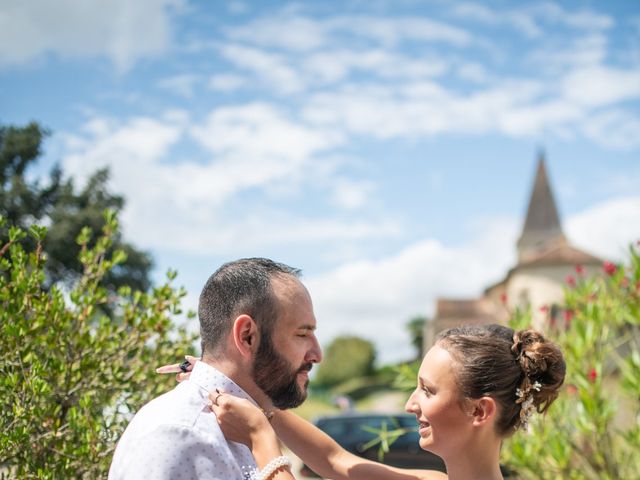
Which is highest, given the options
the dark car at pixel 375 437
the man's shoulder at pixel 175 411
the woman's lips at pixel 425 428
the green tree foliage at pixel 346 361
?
the man's shoulder at pixel 175 411

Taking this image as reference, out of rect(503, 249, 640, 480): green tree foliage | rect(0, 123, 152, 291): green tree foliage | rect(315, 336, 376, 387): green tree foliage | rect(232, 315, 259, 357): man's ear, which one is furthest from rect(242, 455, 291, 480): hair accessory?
rect(315, 336, 376, 387): green tree foliage

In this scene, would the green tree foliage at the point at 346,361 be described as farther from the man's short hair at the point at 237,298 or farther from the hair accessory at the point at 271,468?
the hair accessory at the point at 271,468

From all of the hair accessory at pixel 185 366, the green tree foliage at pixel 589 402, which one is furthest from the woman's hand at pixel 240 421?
the green tree foliage at pixel 589 402

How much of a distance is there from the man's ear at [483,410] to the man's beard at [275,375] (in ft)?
2.74

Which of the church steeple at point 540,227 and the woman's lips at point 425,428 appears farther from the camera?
the church steeple at point 540,227

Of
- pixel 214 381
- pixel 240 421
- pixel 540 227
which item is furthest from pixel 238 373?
pixel 540 227

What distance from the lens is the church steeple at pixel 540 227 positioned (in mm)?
74812

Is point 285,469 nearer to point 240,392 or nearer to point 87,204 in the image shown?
point 240,392

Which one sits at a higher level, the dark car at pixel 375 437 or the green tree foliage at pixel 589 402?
the green tree foliage at pixel 589 402

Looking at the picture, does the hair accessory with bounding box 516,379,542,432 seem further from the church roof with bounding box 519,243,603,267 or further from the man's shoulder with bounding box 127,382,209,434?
the church roof with bounding box 519,243,603,267

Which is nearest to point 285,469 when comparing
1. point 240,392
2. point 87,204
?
point 240,392

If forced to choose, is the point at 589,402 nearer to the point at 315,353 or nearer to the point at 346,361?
the point at 315,353

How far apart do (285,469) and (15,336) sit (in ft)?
4.86

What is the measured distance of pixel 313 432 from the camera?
3309mm
